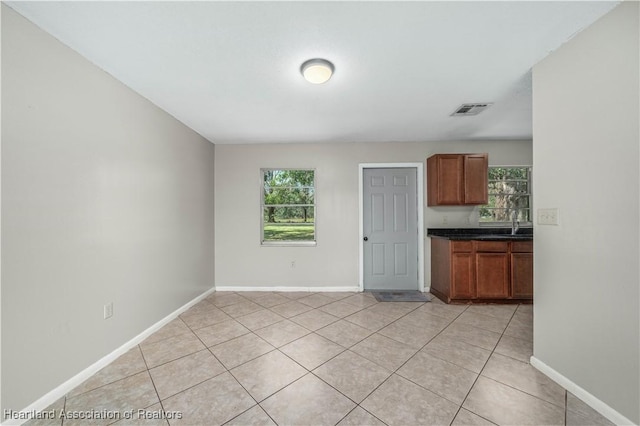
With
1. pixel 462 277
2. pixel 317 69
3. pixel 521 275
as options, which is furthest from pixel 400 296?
pixel 317 69

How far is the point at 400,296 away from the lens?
12.1ft

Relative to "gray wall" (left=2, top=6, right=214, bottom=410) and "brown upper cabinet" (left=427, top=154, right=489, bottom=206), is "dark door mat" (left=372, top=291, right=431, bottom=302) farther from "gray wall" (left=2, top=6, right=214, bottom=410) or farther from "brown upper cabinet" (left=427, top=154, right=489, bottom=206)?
"gray wall" (left=2, top=6, right=214, bottom=410)

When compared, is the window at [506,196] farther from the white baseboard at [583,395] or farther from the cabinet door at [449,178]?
the white baseboard at [583,395]

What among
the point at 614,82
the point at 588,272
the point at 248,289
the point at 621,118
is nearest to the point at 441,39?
the point at 614,82

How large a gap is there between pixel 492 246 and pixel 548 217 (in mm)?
1669

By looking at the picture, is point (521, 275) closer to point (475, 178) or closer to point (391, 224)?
point (475, 178)

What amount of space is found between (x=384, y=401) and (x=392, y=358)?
20.5 inches

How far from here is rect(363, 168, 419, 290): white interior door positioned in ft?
13.1

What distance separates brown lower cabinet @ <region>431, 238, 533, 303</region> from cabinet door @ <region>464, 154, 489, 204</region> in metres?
0.70

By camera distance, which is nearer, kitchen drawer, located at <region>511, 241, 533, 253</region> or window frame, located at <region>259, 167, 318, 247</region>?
kitchen drawer, located at <region>511, 241, 533, 253</region>

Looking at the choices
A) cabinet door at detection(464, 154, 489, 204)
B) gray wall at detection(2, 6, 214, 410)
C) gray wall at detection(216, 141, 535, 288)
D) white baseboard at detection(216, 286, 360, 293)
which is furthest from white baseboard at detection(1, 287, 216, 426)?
cabinet door at detection(464, 154, 489, 204)

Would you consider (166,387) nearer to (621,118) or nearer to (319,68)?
(319,68)

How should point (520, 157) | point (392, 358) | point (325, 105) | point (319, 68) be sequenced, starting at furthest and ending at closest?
point (520, 157), point (325, 105), point (392, 358), point (319, 68)

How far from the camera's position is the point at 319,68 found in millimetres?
1829
